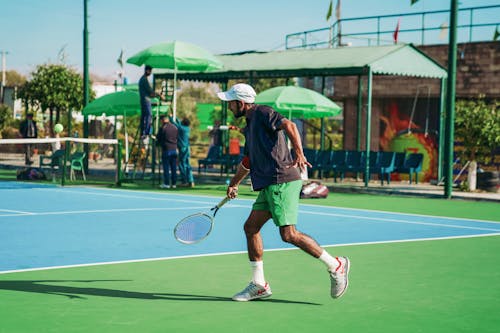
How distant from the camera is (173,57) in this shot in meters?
22.0

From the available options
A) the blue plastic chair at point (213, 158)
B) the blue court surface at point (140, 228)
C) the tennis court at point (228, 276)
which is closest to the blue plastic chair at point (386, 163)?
the blue plastic chair at point (213, 158)

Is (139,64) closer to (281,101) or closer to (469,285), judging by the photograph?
(281,101)

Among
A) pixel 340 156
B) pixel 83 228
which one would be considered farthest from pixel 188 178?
pixel 83 228

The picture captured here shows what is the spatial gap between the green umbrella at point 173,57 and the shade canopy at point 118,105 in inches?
110

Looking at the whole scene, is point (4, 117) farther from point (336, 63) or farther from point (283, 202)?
point (283, 202)

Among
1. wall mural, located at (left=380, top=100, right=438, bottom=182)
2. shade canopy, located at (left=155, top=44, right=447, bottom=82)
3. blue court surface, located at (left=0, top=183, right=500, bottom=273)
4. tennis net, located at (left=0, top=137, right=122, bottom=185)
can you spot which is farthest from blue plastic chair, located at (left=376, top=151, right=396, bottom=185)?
tennis net, located at (left=0, top=137, right=122, bottom=185)

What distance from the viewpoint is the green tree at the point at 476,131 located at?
2211 cm

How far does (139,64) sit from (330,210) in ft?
25.6

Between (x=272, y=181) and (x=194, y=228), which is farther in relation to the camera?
(x=194, y=228)

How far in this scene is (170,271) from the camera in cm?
907

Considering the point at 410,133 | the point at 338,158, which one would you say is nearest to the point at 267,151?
Answer: the point at 338,158

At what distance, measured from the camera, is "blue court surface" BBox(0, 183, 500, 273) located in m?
10.4

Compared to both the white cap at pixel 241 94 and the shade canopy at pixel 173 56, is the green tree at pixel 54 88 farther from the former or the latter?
the white cap at pixel 241 94

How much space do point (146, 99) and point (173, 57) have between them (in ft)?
4.50
